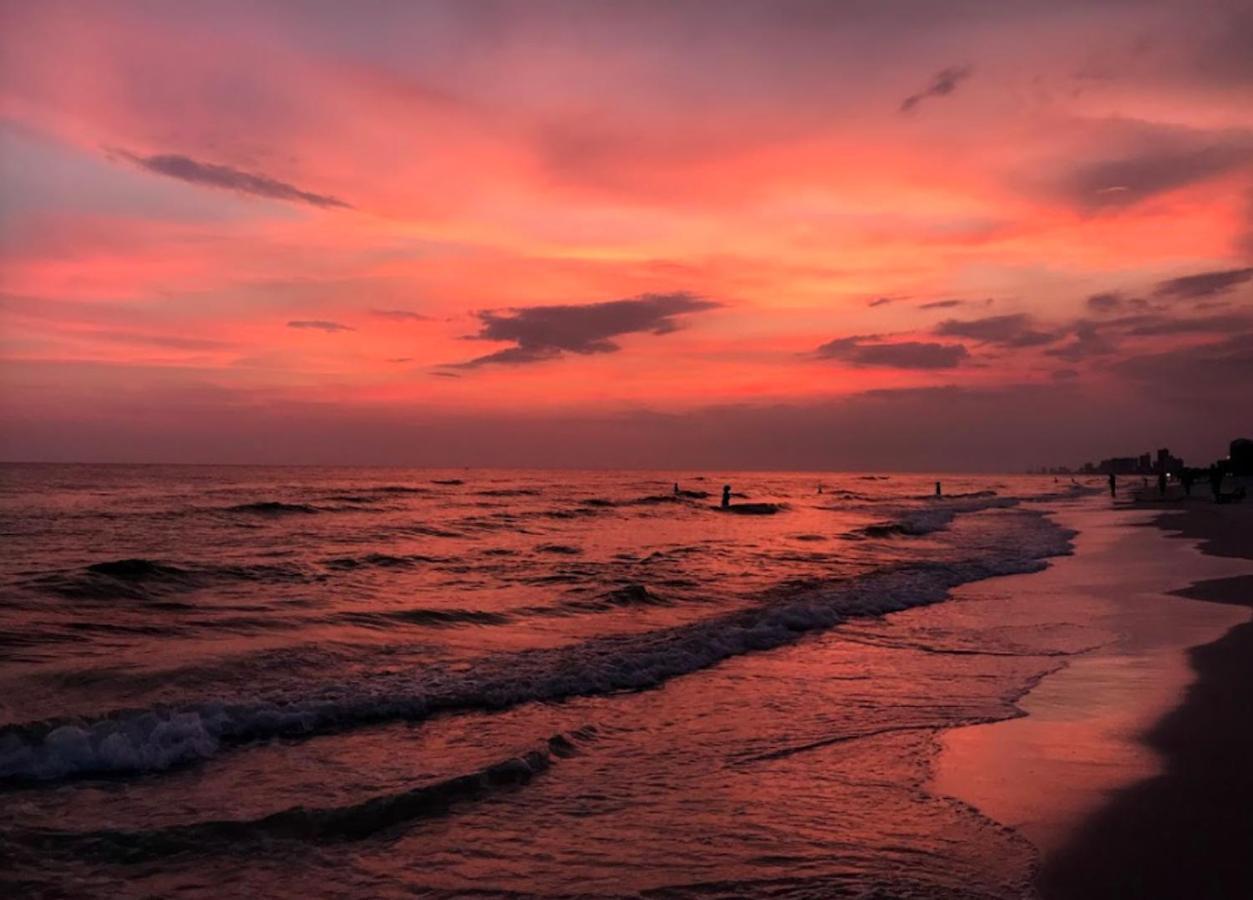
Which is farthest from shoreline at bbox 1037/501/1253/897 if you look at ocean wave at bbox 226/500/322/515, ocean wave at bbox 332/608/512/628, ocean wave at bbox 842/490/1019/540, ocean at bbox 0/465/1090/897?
ocean wave at bbox 226/500/322/515

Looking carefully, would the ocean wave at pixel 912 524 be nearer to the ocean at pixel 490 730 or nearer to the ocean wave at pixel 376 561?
the ocean at pixel 490 730

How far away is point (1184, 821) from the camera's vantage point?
20.8 feet

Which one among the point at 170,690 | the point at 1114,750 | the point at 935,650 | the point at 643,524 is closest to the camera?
the point at 1114,750

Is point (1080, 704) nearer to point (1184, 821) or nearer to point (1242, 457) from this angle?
point (1184, 821)

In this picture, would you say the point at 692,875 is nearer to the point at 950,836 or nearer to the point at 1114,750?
the point at 950,836

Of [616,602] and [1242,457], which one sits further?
[1242,457]

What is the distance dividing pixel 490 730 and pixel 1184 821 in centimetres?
622

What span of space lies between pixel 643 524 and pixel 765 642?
32.1m

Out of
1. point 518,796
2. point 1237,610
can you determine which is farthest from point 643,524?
point 518,796

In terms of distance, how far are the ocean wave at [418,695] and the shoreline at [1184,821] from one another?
20.3ft

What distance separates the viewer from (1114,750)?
825 cm

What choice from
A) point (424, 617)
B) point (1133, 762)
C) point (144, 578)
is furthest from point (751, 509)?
point (1133, 762)

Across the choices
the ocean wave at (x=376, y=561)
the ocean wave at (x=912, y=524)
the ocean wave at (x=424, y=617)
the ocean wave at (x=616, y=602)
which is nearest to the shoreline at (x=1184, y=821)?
the ocean wave at (x=616, y=602)

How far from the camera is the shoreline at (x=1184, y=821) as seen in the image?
5.35 metres
